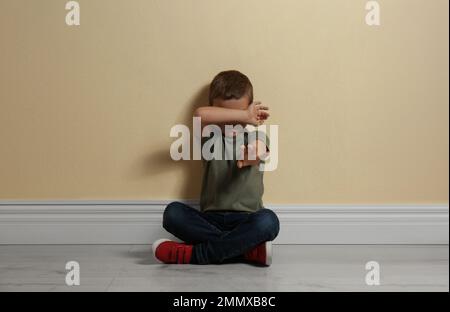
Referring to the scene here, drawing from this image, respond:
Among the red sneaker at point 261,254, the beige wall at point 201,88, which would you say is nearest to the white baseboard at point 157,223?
the beige wall at point 201,88

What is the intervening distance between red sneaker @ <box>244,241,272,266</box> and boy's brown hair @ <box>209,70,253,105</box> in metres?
0.40

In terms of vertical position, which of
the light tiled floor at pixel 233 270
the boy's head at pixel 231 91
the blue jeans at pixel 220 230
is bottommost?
the light tiled floor at pixel 233 270

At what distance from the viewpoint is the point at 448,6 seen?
61.0 inches

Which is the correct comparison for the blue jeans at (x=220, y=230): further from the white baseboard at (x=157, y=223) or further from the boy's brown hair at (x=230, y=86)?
the boy's brown hair at (x=230, y=86)

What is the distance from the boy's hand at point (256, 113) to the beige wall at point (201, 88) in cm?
14

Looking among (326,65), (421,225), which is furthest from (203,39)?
(421,225)

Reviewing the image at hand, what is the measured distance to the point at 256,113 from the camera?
1.40 meters

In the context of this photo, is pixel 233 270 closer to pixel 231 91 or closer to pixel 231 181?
pixel 231 181

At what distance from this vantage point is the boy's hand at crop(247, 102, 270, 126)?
1398 mm

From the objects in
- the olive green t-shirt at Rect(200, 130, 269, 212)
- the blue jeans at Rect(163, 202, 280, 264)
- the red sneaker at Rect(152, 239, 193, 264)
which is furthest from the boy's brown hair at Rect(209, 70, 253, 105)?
the red sneaker at Rect(152, 239, 193, 264)

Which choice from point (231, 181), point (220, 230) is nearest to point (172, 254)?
point (220, 230)

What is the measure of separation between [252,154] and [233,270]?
0.91ft

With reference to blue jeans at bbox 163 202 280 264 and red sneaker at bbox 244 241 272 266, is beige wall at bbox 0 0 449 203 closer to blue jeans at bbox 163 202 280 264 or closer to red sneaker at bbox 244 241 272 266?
blue jeans at bbox 163 202 280 264

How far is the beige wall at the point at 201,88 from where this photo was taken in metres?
1.54
